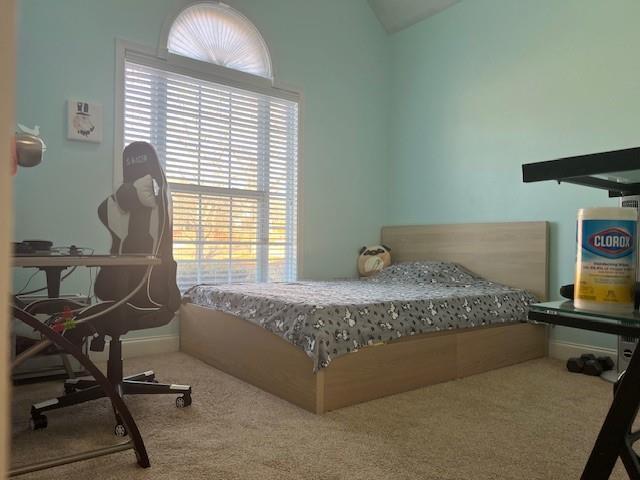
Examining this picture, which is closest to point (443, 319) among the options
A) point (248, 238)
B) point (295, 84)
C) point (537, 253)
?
point (537, 253)

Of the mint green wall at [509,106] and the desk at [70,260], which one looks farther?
the mint green wall at [509,106]

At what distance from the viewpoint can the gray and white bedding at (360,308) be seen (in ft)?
6.88

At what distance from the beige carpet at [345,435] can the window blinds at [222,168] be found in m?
1.23

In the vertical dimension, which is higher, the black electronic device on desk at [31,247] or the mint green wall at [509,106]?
the mint green wall at [509,106]

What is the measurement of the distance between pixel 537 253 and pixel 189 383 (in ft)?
7.95

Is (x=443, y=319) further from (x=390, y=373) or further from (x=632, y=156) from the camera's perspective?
(x=632, y=156)

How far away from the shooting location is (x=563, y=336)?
3146 millimetres

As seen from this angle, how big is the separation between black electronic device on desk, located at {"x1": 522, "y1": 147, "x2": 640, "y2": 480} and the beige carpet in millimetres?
947

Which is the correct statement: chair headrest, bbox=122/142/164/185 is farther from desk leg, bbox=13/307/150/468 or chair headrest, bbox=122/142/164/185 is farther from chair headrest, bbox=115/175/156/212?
desk leg, bbox=13/307/150/468

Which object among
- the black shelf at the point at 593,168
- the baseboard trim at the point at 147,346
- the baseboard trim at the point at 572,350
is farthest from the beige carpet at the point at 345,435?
the black shelf at the point at 593,168

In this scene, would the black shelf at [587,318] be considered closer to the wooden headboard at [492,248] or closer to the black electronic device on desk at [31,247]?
the black electronic device on desk at [31,247]

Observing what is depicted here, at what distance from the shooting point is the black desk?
635 mm

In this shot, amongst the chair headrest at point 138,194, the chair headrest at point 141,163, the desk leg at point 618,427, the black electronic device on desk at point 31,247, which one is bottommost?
the desk leg at point 618,427

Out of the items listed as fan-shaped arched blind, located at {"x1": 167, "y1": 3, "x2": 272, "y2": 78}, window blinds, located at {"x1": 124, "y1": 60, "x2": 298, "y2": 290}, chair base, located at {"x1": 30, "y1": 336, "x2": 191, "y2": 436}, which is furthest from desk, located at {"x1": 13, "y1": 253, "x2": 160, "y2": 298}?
fan-shaped arched blind, located at {"x1": 167, "y1": 3, "x2": 272, "y2": 78}
